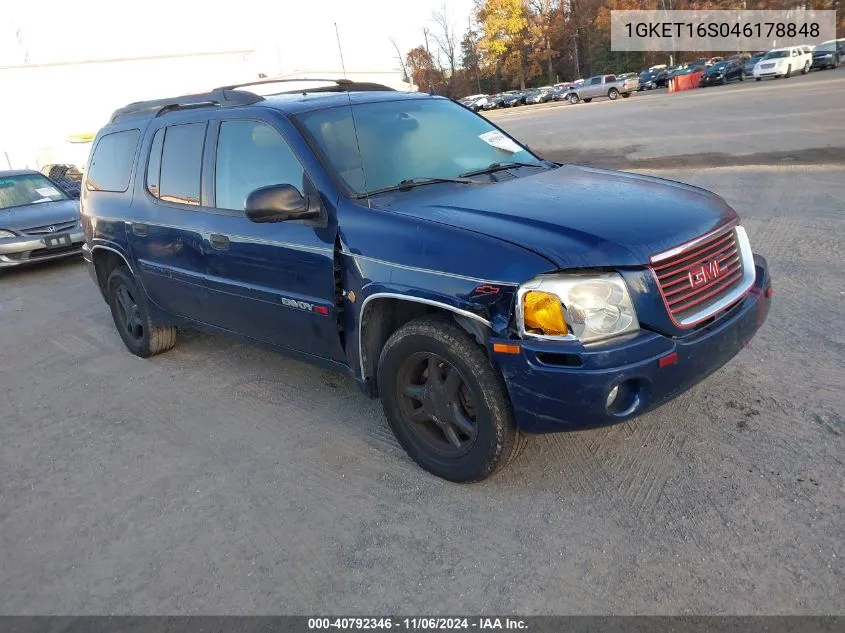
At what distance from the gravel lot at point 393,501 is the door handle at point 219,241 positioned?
42.8 inches

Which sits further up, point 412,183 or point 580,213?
point 412,183

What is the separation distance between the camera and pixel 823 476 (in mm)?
2959

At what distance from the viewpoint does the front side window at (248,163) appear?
3.69 m

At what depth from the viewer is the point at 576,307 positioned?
8.85ft

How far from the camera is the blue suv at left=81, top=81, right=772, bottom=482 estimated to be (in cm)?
273

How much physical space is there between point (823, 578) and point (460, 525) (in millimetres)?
1404

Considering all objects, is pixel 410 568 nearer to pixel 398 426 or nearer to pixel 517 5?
pixel 398 426

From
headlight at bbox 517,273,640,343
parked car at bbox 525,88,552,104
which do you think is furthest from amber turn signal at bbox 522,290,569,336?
parked car at bbox 525,88,552,104

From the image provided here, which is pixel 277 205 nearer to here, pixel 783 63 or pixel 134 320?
pixel 134 320

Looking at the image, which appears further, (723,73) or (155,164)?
(723,73)
